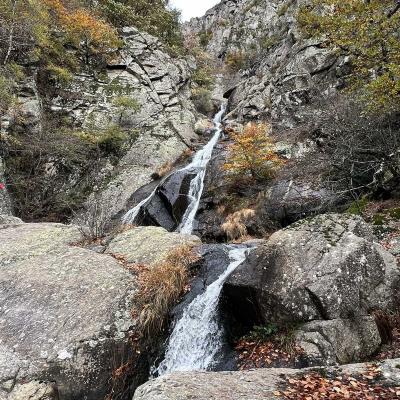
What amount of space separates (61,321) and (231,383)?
3673mm

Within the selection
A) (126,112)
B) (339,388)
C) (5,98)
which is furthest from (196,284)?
(126,112)

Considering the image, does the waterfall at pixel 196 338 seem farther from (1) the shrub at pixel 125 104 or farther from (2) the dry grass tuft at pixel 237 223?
(1) the shrub at pixel 125 104

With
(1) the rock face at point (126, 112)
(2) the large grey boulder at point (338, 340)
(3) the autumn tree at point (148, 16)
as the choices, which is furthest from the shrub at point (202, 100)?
(2) the large grey boulder at point (338, 340)

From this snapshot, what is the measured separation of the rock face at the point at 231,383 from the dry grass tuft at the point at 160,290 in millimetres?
2387

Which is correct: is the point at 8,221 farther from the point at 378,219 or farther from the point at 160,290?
the point at 378,219

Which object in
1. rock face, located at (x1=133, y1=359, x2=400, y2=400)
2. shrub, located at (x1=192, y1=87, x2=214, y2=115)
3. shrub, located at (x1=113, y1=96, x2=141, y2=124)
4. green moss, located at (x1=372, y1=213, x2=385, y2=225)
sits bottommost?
green moss, located at (x1=372, y1=213, x2=385, y2=225)

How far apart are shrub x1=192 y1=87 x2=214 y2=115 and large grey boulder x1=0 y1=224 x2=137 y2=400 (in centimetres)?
2206

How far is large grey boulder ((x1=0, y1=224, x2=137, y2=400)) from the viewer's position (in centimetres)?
550

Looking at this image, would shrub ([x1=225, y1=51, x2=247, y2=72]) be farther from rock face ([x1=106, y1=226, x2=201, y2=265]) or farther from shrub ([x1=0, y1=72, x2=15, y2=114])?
rock face ([x1=106, y1=226, x2=201, y2=265])

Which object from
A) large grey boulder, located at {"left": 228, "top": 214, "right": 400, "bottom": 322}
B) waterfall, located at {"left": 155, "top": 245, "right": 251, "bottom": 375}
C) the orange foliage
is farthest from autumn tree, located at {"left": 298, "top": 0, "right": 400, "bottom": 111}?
the orange foliage

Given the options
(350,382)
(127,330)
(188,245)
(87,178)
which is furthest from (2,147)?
(350,382)

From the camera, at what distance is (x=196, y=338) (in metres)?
6.48

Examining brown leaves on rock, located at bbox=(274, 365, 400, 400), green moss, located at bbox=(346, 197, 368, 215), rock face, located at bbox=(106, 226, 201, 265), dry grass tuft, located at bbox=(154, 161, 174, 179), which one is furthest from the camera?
dry grass tuft, located at bbox=(154, 161, 174, 179)

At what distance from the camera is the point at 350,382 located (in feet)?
12.9
